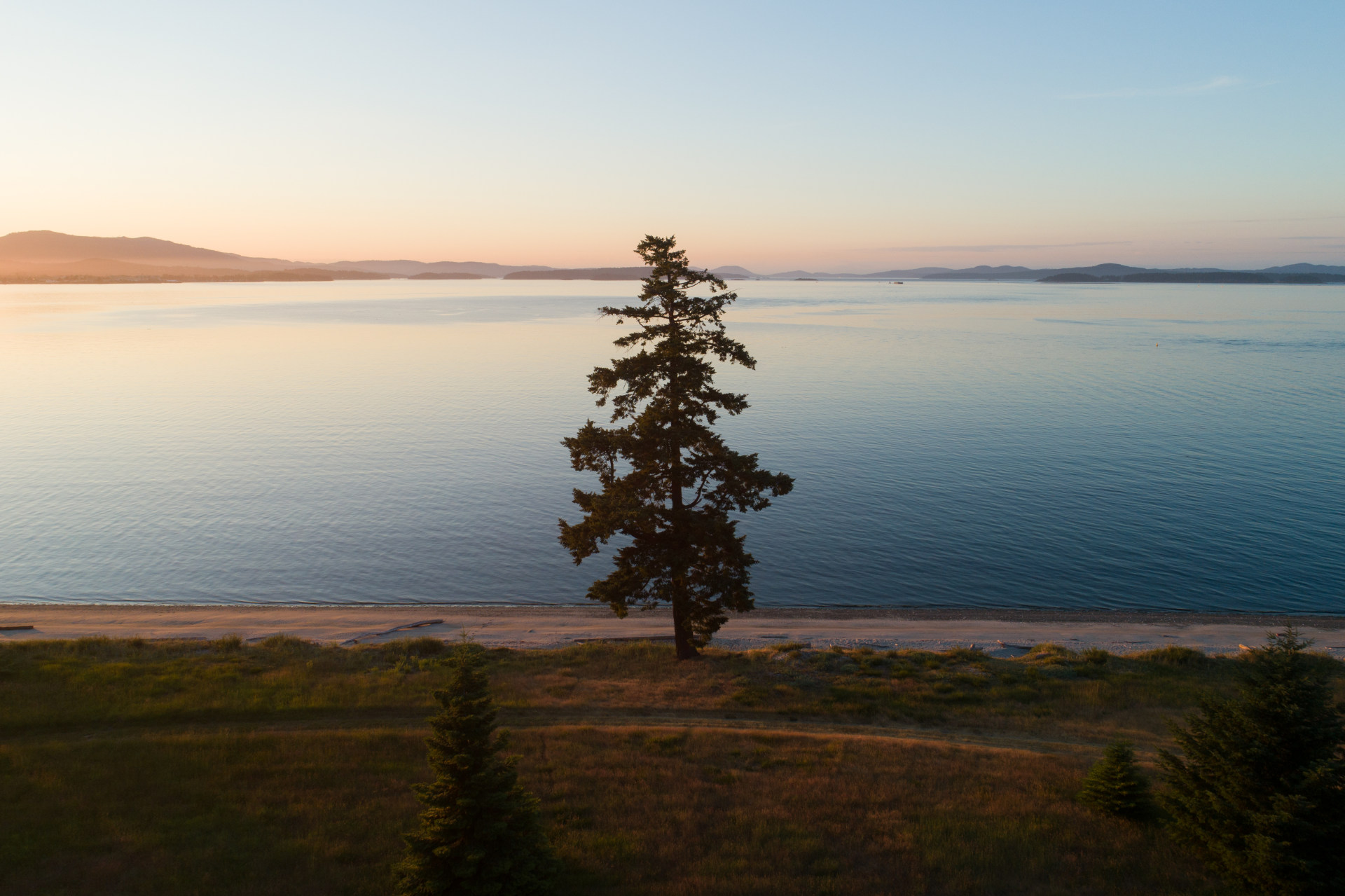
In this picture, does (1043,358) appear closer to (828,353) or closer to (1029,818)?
(828,353)

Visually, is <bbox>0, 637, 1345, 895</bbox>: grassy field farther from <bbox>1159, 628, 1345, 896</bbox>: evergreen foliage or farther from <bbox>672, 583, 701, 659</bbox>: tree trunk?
<bbox>1159, 628, 1345, 896</bbox>: evergreen foliage

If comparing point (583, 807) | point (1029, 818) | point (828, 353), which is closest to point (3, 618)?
point (583, 807)

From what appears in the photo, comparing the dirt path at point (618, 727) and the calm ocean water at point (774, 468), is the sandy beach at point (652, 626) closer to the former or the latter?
the calm ocean water at point (774, 468)

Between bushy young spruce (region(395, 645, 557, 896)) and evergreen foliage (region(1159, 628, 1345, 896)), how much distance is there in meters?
13.0

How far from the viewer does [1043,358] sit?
424ft

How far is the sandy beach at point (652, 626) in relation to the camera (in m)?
33.9

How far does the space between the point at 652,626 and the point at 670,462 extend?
51.8ft

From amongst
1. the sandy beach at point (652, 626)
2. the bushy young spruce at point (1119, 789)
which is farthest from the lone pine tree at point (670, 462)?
the bushy young spruce at point (1119, 789)

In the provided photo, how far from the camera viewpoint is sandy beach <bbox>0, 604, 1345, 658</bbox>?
111 ft

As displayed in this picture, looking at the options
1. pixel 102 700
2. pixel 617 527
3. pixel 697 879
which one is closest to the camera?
pixel 697 879

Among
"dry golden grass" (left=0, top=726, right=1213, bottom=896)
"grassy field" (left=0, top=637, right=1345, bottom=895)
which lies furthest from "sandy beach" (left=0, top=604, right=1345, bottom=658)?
"dry golden grass" (left=0, top=726, right=1213, bottom=896)

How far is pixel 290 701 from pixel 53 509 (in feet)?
156

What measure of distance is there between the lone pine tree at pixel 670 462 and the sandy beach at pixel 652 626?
29.0 feet

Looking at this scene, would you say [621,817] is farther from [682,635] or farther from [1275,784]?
[1275,784]
